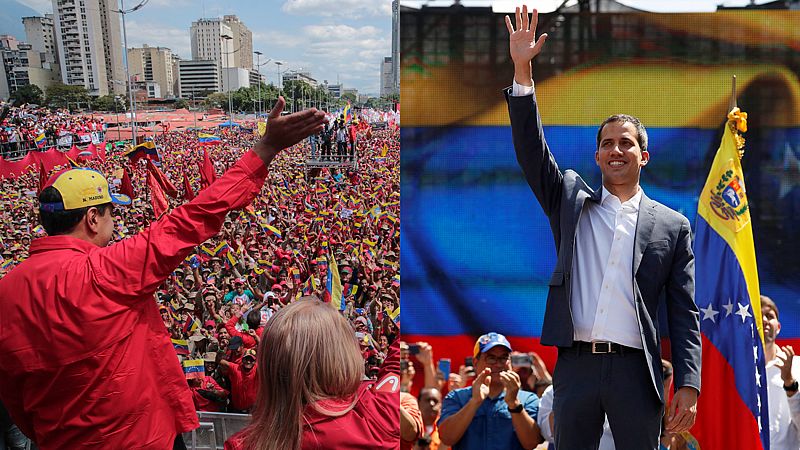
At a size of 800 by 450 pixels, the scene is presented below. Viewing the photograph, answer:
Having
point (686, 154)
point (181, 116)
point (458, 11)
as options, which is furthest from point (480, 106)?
point (181, 116)

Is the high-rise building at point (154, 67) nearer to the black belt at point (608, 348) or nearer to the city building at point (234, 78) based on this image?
the city building at point (234, 78)

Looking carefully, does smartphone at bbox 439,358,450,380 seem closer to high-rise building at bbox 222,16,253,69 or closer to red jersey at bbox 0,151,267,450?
red jersey at bbox 0,151,267,450

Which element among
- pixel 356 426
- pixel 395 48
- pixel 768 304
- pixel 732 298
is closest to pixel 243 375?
pixel 395 48

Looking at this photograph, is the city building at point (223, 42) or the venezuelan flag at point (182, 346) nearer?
the city building at point (223, 42)

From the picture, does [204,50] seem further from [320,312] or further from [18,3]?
[320,312]

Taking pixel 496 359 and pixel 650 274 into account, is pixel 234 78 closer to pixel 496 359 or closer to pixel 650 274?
pixel 496 359

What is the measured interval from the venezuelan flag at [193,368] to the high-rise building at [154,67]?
1.15 meters

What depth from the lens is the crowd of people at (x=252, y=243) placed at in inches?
99.8

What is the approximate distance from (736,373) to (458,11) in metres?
1.82

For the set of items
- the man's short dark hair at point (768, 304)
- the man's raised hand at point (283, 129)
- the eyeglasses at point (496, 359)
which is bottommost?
the eyeglasses at point (496, 359)

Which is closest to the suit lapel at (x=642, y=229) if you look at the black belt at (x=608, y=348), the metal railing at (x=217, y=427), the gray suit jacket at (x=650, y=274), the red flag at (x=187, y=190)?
the gray suit jacket at (x=650, y=274)

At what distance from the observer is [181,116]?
2635 millimetres

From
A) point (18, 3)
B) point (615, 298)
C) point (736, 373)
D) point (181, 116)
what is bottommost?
point (736, 373)

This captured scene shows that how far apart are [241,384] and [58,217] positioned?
52.5 inches
